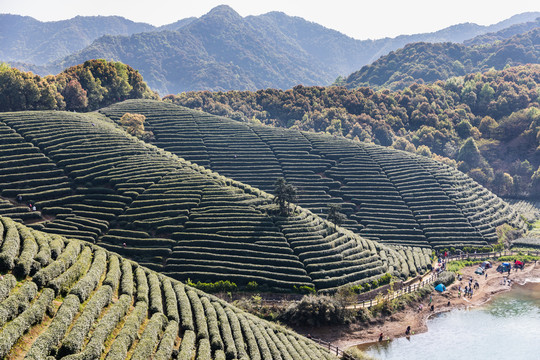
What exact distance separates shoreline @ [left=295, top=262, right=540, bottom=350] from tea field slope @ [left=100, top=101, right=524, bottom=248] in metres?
7.43

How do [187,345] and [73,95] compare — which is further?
[73,95]

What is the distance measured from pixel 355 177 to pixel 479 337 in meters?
39.4

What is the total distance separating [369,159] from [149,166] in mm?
43645

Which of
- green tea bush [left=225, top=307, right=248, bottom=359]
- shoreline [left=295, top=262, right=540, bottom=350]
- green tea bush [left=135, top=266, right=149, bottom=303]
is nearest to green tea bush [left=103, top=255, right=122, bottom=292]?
green tea bush [left=135, top=266, right=149, bottom=303]

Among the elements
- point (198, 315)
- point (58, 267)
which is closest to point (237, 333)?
point (198, 315)

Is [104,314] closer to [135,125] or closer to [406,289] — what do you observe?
[406,289]

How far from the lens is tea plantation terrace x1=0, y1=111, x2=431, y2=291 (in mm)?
51656

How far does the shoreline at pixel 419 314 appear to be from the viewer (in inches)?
1847

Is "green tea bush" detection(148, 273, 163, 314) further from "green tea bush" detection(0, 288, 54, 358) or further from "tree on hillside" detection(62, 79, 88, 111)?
"tree on hillside" detection(62, 79, 88, 111)

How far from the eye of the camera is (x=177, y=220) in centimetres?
5697

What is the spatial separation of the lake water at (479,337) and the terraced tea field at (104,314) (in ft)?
36.8

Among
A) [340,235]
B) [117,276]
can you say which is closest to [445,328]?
[340,235]

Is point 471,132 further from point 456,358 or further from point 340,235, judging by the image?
point 456,358

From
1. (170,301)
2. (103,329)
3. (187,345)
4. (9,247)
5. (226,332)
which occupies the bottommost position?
(226,332)
